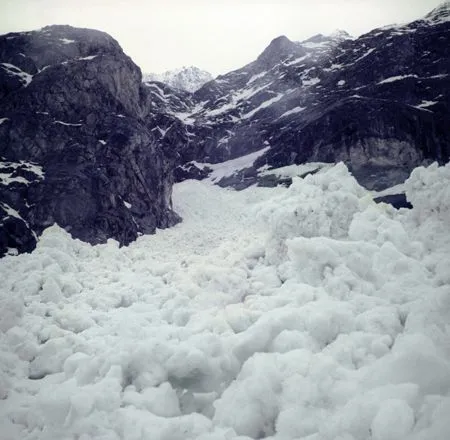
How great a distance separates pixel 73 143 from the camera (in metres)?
48.6

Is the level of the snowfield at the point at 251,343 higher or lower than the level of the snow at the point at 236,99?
lower

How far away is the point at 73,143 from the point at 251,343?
48207 millimetres

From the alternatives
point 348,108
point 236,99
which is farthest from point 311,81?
point 348,108

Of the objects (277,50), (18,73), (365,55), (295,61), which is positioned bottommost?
(18,73)

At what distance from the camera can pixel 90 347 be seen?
231 inches

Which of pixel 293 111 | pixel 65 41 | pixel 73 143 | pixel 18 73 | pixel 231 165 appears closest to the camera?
pixel 73 143

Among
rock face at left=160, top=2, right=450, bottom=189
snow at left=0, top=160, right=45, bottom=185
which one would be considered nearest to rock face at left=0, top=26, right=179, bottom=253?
snow at left=0, top=160, right=45, bottom=185

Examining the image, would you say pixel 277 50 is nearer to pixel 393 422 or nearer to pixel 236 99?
pixel 236 99

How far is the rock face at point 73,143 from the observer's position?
43812mm

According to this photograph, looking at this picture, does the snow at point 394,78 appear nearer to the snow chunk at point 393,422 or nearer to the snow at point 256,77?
the snow at point 256,77

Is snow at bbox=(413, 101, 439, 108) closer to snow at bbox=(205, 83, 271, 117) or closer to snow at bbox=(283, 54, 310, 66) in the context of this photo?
snow at bbox=(283, 54, 310, 66)

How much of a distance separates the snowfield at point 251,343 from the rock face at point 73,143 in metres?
36.3

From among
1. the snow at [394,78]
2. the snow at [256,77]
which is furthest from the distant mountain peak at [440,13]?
the snow at [256,77]

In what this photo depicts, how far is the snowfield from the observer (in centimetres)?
378
